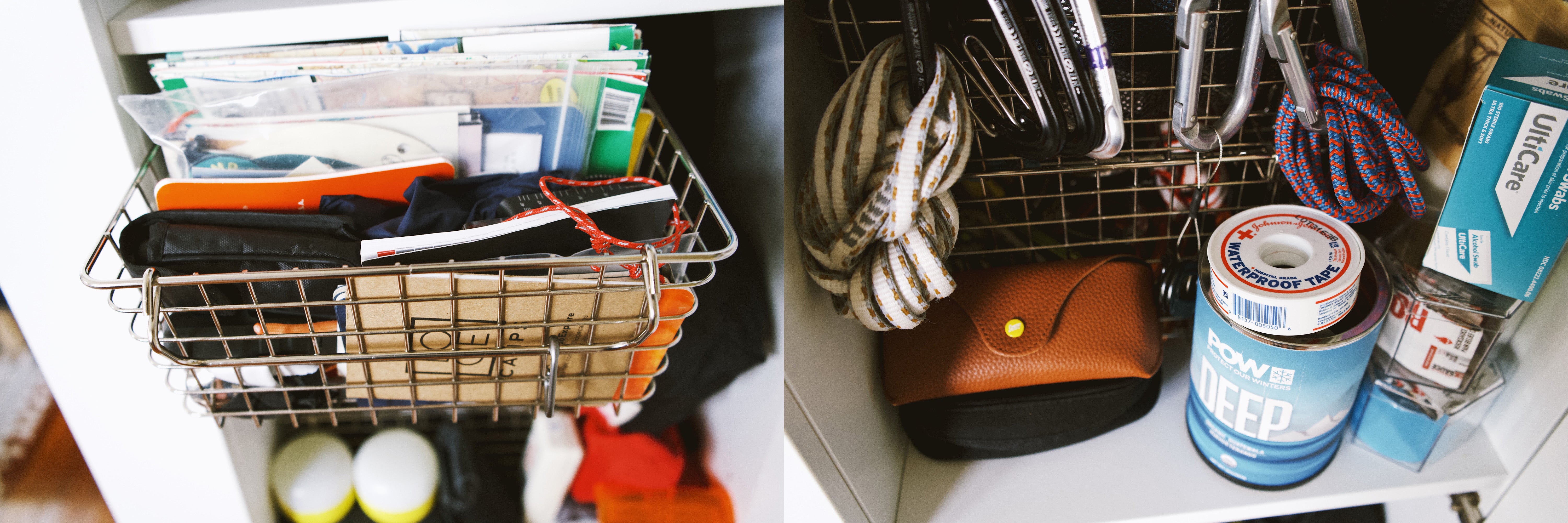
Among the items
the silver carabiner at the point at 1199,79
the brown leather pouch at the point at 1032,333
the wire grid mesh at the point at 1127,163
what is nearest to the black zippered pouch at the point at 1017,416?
the brown leather pouch at the point at 1032,333

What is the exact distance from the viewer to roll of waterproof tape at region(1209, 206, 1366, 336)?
560 mm

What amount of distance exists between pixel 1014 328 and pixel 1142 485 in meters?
0.20

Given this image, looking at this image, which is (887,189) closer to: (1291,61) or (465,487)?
(1291,61)

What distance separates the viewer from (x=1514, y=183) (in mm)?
558

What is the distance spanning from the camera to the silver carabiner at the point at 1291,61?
1.66 feet

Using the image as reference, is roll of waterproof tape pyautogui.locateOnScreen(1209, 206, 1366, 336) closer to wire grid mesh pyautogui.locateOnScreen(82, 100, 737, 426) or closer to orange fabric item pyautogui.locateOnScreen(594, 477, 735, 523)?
wire grid mesh pyautogui.locateOnScreen(82, 100, 737, 426)

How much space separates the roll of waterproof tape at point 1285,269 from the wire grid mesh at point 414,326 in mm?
367

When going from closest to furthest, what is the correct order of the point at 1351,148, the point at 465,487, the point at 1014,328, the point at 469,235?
the point at 469,235 → the point at 1351,148 → the point at 1014,328 → the point at 465,487

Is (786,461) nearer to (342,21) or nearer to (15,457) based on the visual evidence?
(342,21)

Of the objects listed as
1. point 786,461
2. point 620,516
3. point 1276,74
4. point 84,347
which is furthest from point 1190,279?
point 84,347

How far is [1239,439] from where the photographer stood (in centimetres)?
69

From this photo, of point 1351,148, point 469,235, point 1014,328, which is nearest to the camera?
point 469,235

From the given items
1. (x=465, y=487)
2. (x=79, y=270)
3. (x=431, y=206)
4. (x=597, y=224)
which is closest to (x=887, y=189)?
(x=597, y=224)

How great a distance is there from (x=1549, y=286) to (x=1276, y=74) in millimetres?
259
